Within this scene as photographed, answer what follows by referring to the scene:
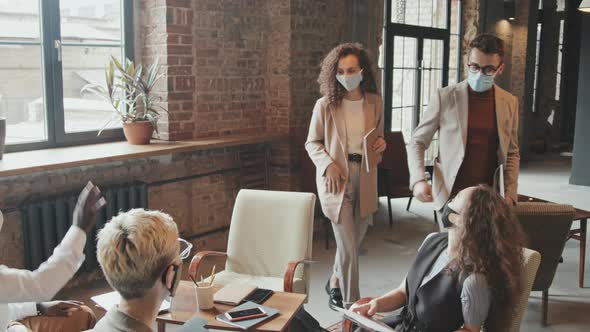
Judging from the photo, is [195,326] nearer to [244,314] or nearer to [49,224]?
[244,314]

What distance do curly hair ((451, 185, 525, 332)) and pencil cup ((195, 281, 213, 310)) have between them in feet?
3.19

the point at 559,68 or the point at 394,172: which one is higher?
the point at 559,68

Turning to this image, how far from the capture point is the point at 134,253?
170 cm

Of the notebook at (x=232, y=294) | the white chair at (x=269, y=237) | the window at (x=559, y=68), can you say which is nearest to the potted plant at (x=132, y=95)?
the white chair at (x=269, y=237)

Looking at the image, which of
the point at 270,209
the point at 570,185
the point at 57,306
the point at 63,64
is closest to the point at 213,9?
the point at 63,64

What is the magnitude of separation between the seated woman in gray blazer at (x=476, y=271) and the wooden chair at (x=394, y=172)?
380 cm

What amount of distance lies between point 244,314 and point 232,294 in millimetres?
208

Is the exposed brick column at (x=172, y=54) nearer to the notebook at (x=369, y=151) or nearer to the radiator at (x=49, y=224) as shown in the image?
the radiator at (x=49, y=224)

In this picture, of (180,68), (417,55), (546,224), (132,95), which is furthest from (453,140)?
(417,55)

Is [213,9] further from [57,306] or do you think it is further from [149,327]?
[149,327]

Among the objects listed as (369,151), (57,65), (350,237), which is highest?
(57,65)

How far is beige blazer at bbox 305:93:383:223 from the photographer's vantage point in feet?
12.3

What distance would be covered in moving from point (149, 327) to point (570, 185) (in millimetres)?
8475

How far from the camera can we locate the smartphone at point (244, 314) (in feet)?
7.55
